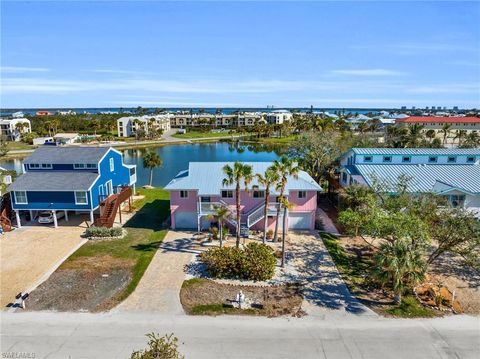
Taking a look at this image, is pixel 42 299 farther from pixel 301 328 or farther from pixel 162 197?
pixel 162 197

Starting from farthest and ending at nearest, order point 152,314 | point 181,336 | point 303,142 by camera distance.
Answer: point 303,142, point 152,314, point 181,336

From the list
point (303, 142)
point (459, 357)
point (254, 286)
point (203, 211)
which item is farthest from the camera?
point (303, 142)

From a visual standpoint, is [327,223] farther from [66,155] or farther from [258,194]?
[66,155]

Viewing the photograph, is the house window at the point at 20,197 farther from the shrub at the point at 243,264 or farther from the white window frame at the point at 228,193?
the shrub at the point at 243,264

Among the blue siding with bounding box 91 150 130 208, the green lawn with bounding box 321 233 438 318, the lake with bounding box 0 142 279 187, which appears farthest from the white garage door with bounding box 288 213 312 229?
the lake with bounding box 0 142 279 187

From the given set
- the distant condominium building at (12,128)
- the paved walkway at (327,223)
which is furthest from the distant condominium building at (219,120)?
the paved walkway at (327,223)

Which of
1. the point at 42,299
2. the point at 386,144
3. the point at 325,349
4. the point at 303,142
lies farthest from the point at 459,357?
the point at 386,144
